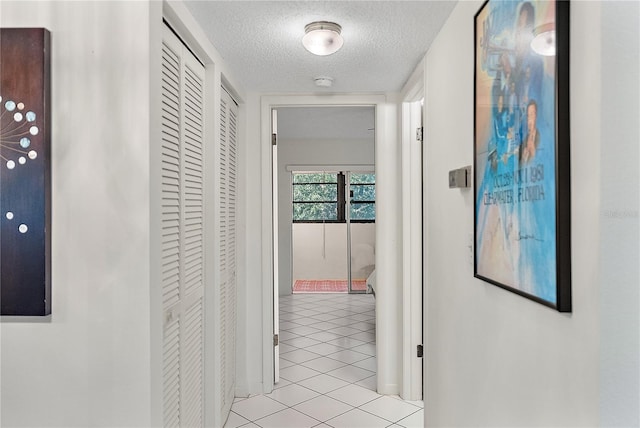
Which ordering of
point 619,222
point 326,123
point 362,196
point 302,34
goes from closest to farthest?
point 619,222 < point 302,34 < point 326,123 < point 362,196

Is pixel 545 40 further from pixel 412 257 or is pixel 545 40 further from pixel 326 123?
pixel 326 123

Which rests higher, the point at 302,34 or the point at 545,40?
the point at 302,34

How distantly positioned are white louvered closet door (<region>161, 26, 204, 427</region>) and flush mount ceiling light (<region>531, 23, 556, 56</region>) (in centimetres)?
128

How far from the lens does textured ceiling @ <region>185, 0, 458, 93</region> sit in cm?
180

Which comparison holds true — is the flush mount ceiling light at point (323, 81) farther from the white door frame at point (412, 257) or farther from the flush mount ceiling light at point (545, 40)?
the flush mount ceiling light at point (545, 40)

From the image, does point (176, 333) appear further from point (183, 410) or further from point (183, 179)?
point (183, 179)

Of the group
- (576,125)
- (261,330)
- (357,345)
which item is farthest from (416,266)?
(576,125)

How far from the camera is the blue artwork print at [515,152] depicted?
1036mm

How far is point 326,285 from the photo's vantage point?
7.43m

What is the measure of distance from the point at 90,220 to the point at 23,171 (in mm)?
240

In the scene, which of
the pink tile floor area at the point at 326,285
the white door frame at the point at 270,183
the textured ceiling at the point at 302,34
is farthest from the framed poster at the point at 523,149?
the pink tile floor area at the point at 326,285

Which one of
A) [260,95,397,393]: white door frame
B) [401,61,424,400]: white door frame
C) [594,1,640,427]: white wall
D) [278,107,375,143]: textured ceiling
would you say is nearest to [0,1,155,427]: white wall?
[594,1,640,427]: white wall

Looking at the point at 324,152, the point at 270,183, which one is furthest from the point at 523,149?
the point at 324,152

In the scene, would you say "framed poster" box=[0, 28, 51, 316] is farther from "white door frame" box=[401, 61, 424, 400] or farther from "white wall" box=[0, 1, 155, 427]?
"white door frame" box=[401, 61, 424, 400]
